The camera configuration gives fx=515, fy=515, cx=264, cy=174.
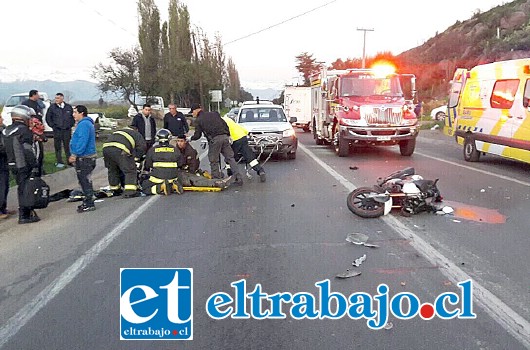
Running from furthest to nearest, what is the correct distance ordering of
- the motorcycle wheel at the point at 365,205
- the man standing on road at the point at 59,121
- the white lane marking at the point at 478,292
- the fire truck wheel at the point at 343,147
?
the fire truck wheel at the point at 343,147 → the man standing on road at the point at 59,121 → the motorcycle wheel at the point at 365,205 → the white lane marking at the point at 478,292

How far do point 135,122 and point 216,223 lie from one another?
18.6ft

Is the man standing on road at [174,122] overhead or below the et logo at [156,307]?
overhead

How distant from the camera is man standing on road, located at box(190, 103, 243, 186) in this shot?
1067cm

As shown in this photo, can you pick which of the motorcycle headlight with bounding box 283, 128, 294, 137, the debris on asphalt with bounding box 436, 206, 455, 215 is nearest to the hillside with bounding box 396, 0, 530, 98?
the motorcycle headlight with bounding box 283, 128, 294, 137

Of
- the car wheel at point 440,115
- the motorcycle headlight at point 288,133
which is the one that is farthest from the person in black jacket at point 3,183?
the car wheel at point 440,115

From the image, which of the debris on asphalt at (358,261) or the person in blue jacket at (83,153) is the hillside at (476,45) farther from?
the debris on asphalt at (358,261)

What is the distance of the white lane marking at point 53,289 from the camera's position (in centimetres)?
409

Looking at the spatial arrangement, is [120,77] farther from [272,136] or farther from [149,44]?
[272,136]

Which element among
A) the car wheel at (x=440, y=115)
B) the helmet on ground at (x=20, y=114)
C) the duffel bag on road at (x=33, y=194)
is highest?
the helmet on ground at (x=20, y=114)

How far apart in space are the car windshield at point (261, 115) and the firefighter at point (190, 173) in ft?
18.1

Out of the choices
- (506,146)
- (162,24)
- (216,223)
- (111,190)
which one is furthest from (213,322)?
(162,24)

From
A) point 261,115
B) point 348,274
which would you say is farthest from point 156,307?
point 261,115

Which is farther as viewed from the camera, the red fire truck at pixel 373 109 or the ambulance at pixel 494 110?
the red fire truck at pixel 373 109

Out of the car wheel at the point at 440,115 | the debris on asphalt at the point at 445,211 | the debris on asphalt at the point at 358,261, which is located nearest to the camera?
the debris on asphalt at the point at 358,261
